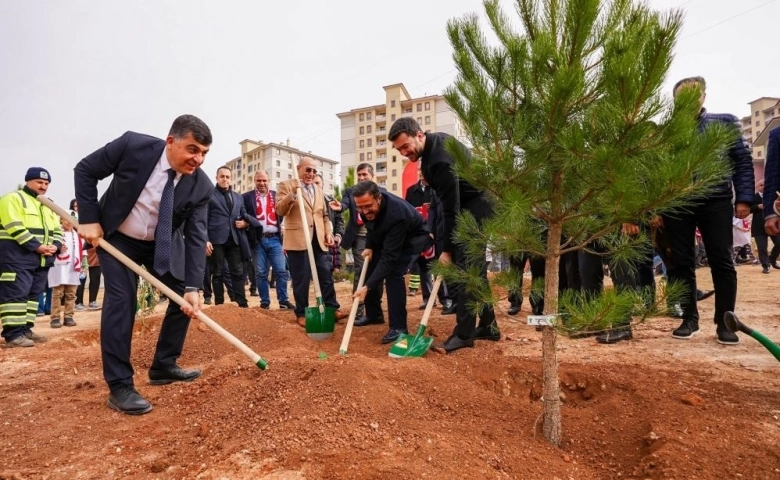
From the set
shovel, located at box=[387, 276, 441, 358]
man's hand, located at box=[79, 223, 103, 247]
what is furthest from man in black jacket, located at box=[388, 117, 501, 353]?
man's hand, located at box=[79, 223, 103, 247]

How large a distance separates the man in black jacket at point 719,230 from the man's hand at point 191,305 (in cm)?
312

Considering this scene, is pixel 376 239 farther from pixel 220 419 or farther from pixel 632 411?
pixel 632 411

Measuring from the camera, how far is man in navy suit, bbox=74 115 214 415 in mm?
2496

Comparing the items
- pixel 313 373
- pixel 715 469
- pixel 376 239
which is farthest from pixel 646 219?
pixel 376 239

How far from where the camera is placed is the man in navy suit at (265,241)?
607 cm

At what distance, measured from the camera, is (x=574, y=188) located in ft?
5.82

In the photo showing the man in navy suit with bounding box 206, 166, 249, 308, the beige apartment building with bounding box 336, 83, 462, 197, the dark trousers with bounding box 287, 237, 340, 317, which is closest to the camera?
the dark trousers with bounding box 287, 237, 340, 317

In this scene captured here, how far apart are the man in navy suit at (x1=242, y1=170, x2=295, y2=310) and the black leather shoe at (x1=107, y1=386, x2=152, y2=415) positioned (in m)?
3.49

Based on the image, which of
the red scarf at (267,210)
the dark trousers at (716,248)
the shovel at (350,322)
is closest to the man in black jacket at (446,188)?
the shovel at (350,322)

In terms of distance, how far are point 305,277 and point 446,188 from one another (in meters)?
2.22

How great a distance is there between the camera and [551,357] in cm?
188

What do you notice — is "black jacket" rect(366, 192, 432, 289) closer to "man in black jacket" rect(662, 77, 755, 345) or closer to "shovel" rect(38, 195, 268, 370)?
"shovel" rect(38, 195, 268, 370)

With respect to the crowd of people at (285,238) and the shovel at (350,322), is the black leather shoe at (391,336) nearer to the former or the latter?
the crowd of people at (285,238)

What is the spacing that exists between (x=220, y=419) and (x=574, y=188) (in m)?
1.93
